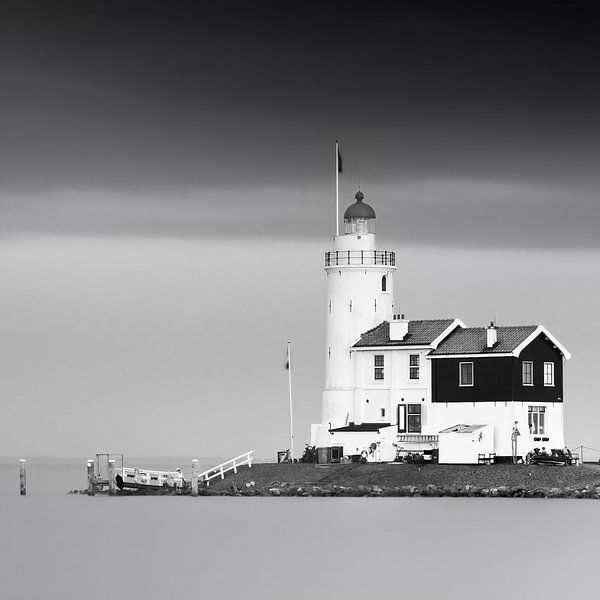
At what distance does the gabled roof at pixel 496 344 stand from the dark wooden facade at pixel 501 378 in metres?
0.26

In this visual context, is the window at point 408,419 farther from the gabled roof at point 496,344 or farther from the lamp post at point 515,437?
the lamp post at point 515,437

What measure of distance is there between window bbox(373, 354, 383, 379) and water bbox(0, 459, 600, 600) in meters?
5.42

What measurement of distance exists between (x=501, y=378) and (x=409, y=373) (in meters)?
4.55

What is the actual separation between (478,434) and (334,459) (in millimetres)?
6403

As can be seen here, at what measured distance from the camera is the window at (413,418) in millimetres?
90500

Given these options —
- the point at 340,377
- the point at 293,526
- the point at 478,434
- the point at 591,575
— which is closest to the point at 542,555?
the point at 591,575

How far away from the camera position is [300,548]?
69.6 meters

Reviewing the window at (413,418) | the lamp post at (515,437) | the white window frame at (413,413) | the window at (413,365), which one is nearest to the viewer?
the lamp post at (515,437)

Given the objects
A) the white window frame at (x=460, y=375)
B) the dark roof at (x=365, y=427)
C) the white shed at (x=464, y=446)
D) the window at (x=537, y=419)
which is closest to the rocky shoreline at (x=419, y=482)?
the white shed at (x=464, y=446)

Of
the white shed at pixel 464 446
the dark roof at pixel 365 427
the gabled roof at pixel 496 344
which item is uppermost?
the gabled roof at pixel 496 344

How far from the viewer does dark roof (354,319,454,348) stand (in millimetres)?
90750

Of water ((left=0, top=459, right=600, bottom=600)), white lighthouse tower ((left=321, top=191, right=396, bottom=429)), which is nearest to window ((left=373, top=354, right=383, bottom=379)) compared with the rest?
white lighthouse tower ((left=321, top=191, right=396, bottom=429))

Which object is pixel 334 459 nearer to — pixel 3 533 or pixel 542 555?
pixel 3 533

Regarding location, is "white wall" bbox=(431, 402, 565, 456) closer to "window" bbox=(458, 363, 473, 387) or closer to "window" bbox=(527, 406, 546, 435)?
"window" bbox=(527, 406, 546, 435)
